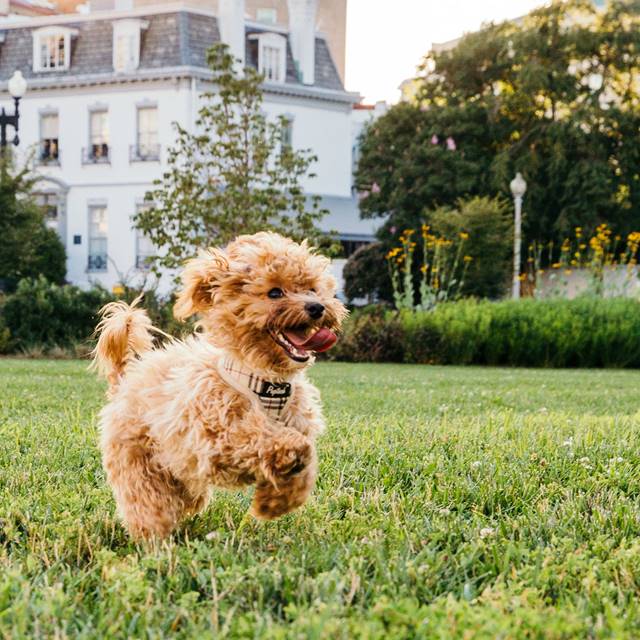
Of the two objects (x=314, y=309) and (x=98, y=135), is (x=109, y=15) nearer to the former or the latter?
(x=98, y=135)

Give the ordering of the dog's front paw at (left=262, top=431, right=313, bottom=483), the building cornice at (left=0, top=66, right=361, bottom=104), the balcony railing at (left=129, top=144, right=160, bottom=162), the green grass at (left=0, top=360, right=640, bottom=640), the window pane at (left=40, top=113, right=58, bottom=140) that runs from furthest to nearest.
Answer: the window pane at (left=40, top=113, right=58, bottom=140)
the balcony railing at (left=129, top=144, right=160, bottom=162)
the building cornice at (left=0, top=66, right=361, bottom=104)
the dog's front paw at (left=262, top=431, right=313, bottom=483)
the green grass at (left=0, top=360, right=640, bottom=640)

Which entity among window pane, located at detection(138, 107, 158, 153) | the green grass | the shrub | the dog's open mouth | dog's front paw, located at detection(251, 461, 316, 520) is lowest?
the shrub

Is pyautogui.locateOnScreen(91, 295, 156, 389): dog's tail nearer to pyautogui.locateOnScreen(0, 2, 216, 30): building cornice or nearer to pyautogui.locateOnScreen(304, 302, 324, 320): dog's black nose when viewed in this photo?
pyautogui.locateOnScreen(304, 302, 324, 320): dog's black nose

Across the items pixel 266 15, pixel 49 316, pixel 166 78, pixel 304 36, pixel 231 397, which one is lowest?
pixel 49 316

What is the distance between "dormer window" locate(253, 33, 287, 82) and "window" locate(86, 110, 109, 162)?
20.1 feet

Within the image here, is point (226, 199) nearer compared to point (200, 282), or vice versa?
point (200, 282)

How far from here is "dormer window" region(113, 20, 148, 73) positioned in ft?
115

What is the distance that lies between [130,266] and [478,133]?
43.2ft

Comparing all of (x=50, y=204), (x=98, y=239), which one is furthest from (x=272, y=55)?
(x=50, y=204)

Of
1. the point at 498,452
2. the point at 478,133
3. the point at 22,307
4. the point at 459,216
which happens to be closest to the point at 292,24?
the point at 478,133

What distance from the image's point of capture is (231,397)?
3.22 meters

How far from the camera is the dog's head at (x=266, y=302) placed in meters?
3.25

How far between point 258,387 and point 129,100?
33.5m

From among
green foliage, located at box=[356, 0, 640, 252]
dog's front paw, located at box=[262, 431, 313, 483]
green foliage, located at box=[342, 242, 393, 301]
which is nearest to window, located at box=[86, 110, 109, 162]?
green foliage, located at box=[356, 0, 640, 252]
